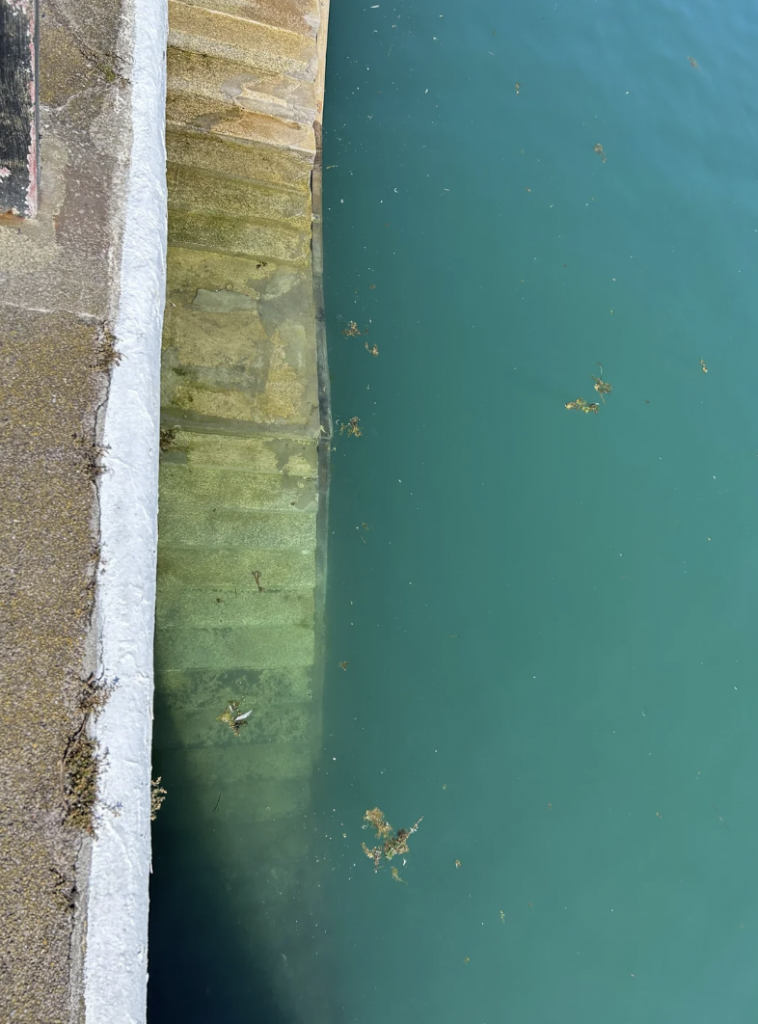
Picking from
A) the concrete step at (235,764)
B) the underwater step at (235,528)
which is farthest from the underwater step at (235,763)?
the underwater step at (235,528)

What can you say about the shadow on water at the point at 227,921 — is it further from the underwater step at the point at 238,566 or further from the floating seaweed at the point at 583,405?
the floating seaweed at the point at 583,405

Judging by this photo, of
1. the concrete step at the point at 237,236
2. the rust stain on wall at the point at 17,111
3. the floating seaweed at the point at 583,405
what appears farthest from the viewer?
the floating seaweed at the point at 583,405

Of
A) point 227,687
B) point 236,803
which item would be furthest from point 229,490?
point 236,803

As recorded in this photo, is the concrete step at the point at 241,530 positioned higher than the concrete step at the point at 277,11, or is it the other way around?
the concrete step at the point at 277,11

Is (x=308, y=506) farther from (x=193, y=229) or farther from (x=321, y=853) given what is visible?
(x=321, y=853)

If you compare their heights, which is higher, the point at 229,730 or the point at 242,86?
the point at 242,86

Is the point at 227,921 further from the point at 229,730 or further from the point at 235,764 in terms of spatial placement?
the point at 229,730
